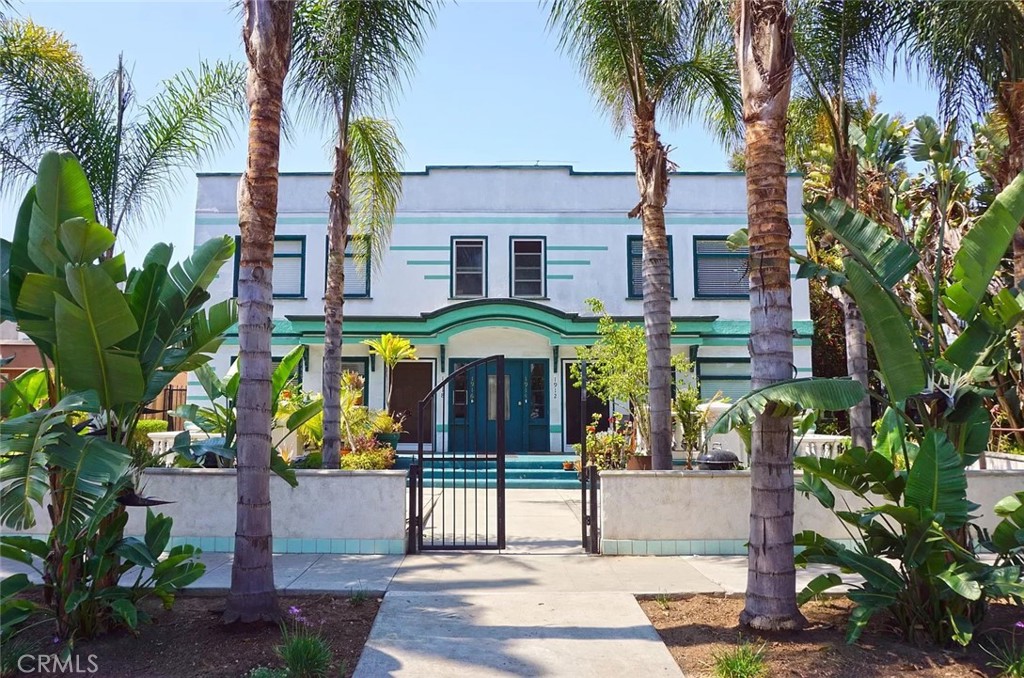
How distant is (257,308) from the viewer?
6234 millimetres

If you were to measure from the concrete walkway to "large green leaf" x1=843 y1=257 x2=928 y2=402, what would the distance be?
9.24 ft

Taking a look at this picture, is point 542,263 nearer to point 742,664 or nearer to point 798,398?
point 798,398

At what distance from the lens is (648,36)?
10.9 metres

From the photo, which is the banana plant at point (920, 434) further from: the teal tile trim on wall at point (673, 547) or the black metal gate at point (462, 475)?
the black metal gate at point (462, 475)

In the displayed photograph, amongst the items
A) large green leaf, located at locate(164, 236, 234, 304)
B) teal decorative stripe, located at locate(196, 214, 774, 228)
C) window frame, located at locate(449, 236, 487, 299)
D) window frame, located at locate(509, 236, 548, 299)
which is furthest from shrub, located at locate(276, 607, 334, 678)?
teal decorative stripe, located at locate(196, 214, 774, 228)

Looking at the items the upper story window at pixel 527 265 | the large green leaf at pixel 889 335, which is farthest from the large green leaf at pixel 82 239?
the upper story window at pixel 527 265

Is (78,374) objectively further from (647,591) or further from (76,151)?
(76,151)

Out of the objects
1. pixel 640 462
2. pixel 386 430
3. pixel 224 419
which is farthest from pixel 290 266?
pixel 640 462

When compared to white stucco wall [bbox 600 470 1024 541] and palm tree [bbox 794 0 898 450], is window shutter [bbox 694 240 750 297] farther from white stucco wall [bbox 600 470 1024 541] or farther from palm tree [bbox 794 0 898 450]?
white stucco wall [bbox 600 470 1024 541]

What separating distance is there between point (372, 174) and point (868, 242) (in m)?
9.24

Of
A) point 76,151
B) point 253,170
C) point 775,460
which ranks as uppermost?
point 76,151

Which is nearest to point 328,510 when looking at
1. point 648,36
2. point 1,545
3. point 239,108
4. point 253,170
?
point 1,545

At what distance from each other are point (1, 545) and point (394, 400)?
13.9 meters

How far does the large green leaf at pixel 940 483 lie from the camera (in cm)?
551
